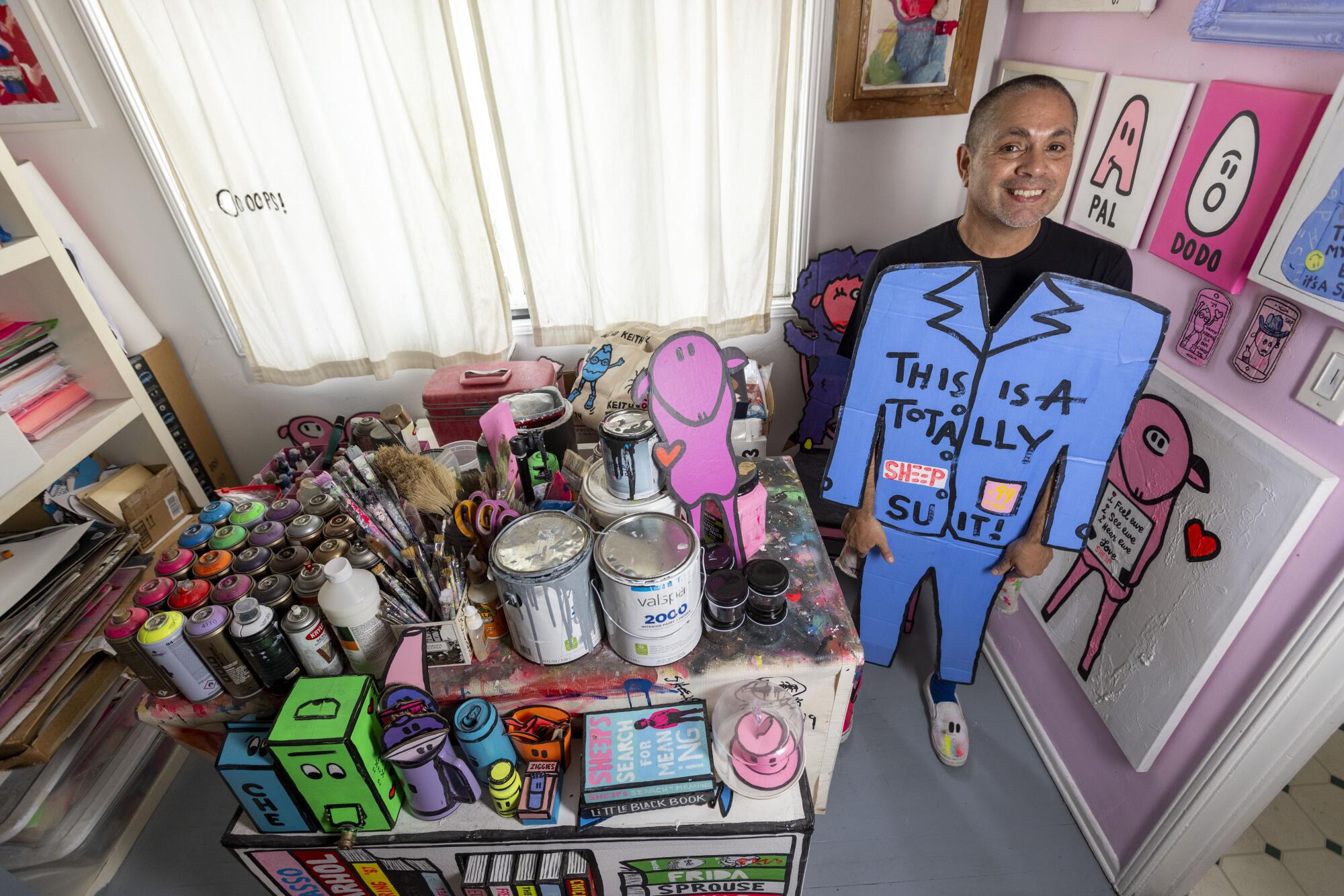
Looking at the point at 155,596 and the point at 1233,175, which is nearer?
the point at 155,596

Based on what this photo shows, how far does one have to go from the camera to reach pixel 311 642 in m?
1.01

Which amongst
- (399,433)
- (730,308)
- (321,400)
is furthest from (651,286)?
(321,400)

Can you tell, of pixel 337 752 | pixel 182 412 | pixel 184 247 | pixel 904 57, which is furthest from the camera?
pixel 182 412

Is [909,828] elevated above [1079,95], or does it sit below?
below

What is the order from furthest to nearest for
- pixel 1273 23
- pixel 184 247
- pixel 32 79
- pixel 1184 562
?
pixel 184 247
pixel 32 79
pixel 1184 562
pixel 1273 23

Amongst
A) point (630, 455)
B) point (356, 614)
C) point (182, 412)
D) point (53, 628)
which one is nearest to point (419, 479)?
point (356, 614)

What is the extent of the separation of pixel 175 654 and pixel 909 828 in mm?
1603

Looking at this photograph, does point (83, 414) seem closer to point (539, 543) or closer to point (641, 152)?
point (539, 543)

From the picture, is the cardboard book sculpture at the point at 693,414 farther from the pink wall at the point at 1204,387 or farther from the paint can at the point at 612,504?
the pink wall at the point at 1204,387

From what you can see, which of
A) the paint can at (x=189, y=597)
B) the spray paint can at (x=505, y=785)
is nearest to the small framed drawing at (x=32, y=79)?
the paint can at (x=189, y=597)

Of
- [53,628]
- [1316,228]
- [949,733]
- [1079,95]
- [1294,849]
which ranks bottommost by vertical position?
[1294,849]

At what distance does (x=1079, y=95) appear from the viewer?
5.02 feet

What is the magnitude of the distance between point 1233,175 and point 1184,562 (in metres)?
0.72

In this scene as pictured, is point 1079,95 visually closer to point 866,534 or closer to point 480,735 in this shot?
point 866,534
